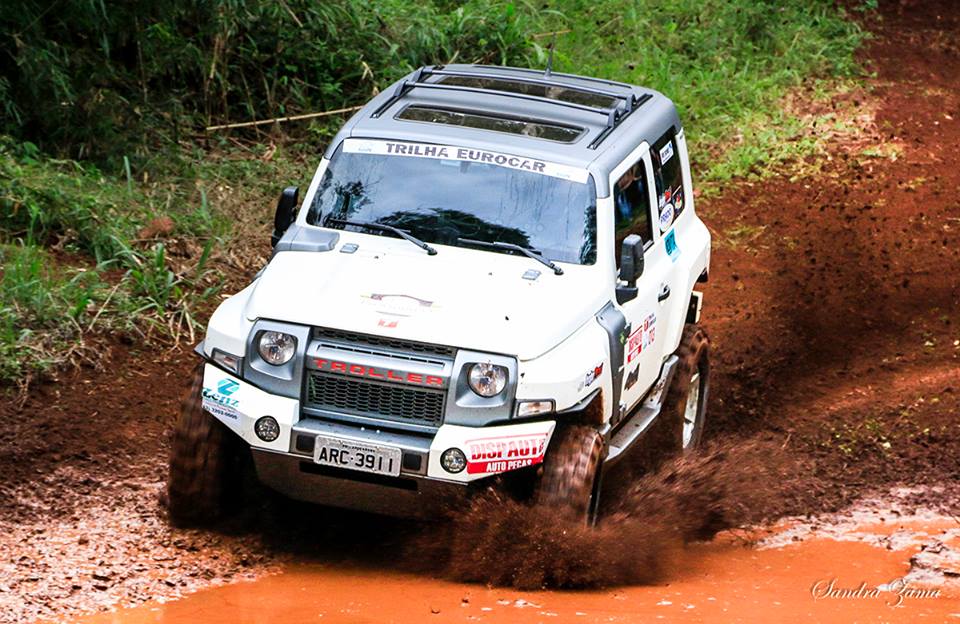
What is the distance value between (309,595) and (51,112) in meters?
5.83

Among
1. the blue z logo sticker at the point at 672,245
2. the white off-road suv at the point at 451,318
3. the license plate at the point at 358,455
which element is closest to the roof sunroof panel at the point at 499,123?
the white off-road suv at the point at 451,318

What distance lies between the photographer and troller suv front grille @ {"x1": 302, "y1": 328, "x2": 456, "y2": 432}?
6.27 metres

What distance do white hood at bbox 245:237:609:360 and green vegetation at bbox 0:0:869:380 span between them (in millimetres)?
2311

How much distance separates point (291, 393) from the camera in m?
6.36

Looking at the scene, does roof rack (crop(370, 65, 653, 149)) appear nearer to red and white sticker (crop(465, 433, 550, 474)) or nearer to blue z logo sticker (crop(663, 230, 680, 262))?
blue z logo sticker (crop(663, 230, 680, 262))

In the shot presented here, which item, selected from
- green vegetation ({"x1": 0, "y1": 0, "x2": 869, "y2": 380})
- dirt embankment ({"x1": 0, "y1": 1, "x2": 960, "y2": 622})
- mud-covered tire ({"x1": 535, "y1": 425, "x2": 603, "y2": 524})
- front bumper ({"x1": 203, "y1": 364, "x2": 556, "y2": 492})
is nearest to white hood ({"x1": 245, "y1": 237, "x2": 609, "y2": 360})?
front bumper ({"x1": 203, "y1": 364, "x2": 556, "y2": 492})

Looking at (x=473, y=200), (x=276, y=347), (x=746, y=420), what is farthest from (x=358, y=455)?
(x=746, y=420)

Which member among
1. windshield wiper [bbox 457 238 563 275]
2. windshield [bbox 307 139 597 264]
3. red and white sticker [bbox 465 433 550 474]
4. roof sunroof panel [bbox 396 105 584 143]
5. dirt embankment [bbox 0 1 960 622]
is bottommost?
dirt embankment [bbox 0 1 960 622]

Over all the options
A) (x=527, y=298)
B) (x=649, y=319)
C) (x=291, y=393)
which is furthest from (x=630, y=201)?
(x=291, y=393)

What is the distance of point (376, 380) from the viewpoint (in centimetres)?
630

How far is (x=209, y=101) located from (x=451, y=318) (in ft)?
21.5

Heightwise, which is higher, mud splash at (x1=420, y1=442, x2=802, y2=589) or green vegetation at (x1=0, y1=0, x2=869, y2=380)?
green vegetation at (x1=0, y1=0, x2=869, y2=380)

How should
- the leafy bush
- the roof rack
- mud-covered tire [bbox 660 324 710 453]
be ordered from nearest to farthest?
the roof rack
mud-covered tire [bbox 660 324 710 453]
the leafy bush

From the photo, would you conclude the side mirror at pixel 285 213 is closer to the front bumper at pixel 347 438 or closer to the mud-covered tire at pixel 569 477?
the front bumper at pixel 347 438
